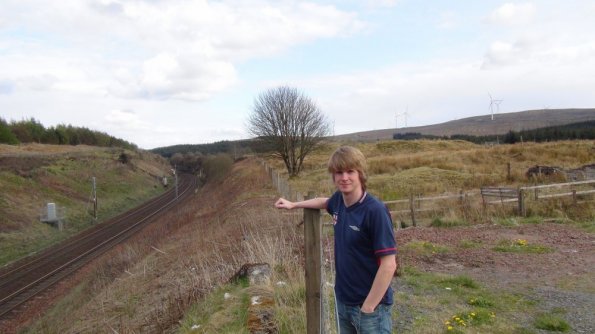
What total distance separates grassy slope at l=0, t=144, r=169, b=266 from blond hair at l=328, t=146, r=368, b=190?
29.1 m

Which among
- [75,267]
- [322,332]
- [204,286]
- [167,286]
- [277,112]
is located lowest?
[75,267]

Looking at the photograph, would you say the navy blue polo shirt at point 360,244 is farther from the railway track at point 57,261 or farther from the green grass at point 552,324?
the railway track at point 57,261

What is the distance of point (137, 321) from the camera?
8555 mm

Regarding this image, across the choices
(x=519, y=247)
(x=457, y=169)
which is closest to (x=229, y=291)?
(x=519, y=247)

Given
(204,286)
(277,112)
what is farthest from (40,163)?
(204,286)

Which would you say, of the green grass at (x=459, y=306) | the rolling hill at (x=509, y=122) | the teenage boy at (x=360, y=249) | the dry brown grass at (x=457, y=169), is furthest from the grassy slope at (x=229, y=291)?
the rolling hill at (x=509, y=122)

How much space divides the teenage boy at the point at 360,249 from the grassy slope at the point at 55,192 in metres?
28.9

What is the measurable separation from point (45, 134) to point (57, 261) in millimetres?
74522

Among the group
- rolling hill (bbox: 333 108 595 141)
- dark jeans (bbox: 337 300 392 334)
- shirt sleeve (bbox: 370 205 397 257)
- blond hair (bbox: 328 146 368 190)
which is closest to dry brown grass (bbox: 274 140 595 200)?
dark jeans (bbox: 337 300 392 334)

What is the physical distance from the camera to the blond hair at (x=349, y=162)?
119 inches

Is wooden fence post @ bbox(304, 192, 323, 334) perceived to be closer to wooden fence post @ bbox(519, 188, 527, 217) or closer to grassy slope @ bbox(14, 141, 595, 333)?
grassy slope @ bbox(14, 141, 595, 333)

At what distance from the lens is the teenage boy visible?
A: 281 cm

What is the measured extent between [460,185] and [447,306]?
21.0m

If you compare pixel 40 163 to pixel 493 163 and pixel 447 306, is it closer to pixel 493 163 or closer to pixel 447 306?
pixel 493 163
